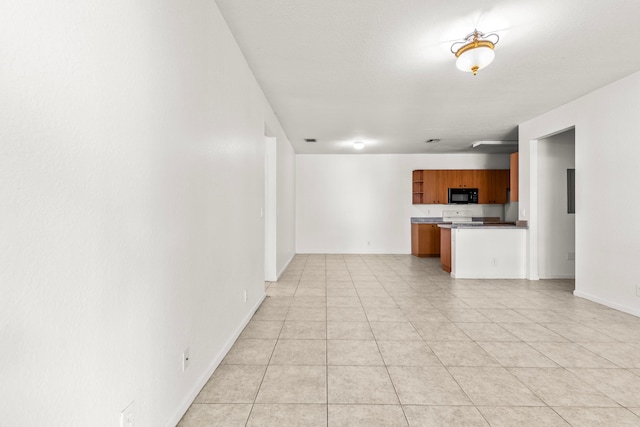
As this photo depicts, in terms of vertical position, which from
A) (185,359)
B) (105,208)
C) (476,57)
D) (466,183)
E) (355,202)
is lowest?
(185,359)

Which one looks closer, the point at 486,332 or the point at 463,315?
the point at 486,332

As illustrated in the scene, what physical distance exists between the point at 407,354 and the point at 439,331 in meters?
0.67

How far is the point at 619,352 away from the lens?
2.62 meters

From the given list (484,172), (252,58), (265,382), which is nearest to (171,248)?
(265,382)

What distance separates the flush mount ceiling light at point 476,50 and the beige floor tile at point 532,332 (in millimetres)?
2465

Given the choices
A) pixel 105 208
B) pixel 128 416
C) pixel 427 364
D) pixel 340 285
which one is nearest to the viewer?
pixel 105 208

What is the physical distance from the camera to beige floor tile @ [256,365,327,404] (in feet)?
6.43

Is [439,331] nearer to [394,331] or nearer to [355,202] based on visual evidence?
[394,331]

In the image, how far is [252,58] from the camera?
123 inches

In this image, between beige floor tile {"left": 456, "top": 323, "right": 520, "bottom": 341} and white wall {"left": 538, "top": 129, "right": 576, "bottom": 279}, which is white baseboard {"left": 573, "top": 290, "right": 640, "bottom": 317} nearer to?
white wall {"left": 538, "top": 129, "right": 576, "bottom": 279}

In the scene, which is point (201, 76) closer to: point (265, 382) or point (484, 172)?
point (265, 382)

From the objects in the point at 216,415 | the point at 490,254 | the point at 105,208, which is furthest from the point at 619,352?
the point at 105,208

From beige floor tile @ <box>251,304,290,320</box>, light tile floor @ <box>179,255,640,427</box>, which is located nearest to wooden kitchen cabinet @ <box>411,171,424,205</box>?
light tile floor @ <box>179,255,640,427</box>

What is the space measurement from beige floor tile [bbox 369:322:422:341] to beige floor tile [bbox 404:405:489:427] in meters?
1.01
